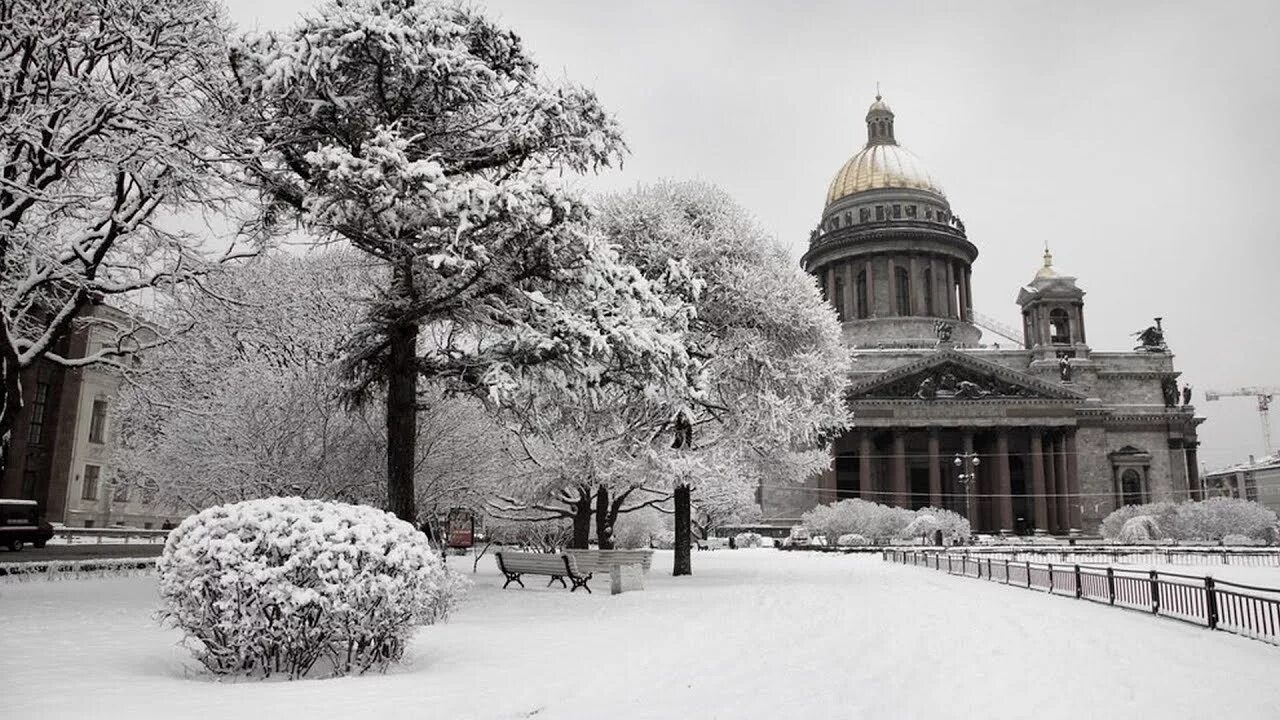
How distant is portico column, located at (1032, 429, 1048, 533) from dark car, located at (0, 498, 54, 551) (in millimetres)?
63999

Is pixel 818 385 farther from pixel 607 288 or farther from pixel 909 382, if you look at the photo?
pixel 909 382

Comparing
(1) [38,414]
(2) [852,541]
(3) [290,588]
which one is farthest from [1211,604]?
(1) [38,414]

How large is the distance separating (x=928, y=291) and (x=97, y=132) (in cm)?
8139

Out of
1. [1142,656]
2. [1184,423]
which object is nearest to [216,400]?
[1142,656]

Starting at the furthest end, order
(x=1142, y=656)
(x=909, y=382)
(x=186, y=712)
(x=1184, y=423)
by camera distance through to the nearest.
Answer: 1. (x=1184, y=423)
2. (x=909, y=382)
3. (x=1142, y=656)
4. (x=186, y=712)

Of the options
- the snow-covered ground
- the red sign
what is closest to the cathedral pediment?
the red sign

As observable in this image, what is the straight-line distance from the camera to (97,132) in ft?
45.7

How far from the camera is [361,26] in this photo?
1323 centimetres

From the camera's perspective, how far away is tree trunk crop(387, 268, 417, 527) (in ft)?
50.9

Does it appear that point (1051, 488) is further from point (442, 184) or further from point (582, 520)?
point (442, 184)

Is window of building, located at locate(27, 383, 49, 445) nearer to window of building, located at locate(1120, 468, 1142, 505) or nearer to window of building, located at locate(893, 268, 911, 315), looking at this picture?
window of building, located at locate(893, 268, 911, 315)

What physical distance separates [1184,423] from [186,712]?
278ft

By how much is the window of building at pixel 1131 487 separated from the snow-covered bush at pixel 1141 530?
23.2 meters

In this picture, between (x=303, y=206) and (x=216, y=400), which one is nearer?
(x=303, y=206)
